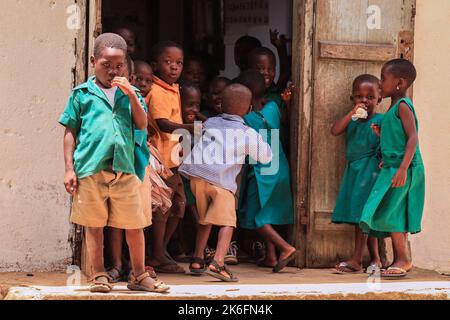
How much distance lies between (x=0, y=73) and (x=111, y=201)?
1433mm

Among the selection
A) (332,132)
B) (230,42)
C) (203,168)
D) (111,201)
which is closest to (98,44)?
(111,201)

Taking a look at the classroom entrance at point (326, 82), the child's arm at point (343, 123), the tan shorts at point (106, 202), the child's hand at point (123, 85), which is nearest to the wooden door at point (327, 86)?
the classroom entrance at point (326, 82)

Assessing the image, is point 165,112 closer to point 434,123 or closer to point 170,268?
point 170,268

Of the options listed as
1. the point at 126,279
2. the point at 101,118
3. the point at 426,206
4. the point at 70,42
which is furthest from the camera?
the point at 426,206

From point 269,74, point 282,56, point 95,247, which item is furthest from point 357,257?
point 95,247

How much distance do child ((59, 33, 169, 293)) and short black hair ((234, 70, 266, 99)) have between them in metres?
1.56

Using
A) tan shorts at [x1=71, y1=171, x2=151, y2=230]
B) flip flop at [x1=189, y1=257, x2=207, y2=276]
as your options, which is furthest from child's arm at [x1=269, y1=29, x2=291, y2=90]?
tan shorts at [x1=71, y1=171, x2=151, y2=230]

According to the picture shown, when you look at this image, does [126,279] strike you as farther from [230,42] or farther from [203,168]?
[230,42]

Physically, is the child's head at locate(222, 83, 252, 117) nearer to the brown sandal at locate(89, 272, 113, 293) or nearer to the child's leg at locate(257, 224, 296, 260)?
the child's leg at locate(257, 224, 296, 260)

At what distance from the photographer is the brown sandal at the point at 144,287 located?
16.8 feet

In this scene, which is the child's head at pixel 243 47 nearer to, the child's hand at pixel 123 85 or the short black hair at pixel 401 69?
the short black hair at pixel 401 69

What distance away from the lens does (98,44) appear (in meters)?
5.04

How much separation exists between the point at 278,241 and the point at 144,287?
1.31 metres
